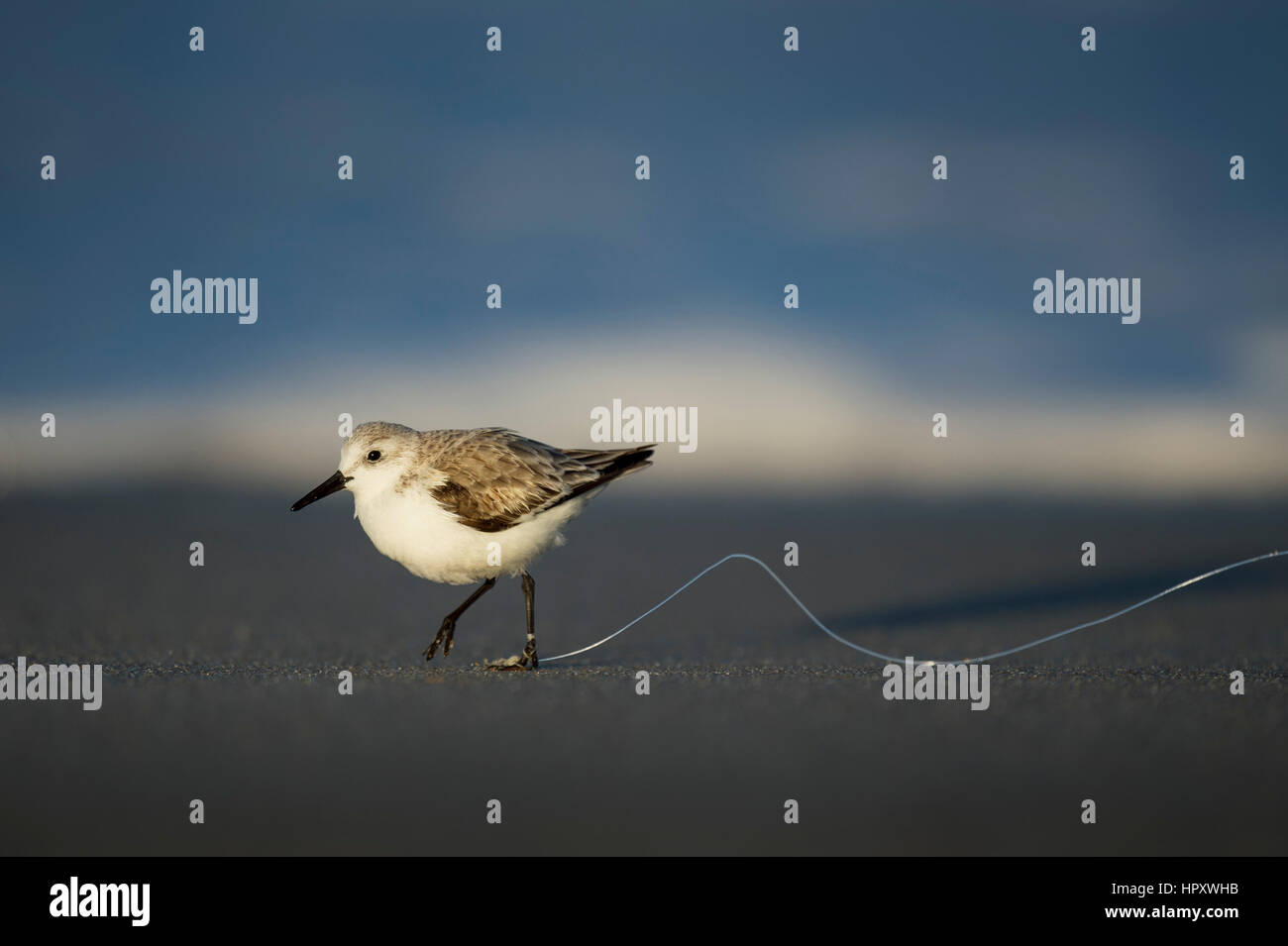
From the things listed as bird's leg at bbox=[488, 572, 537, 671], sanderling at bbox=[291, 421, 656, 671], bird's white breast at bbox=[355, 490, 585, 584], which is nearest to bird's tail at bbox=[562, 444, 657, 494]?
sanderling at bbox=[291, 421, 656, 671]

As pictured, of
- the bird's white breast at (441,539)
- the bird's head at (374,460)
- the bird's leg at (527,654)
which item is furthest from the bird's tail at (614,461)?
the bird's head at (374,460)

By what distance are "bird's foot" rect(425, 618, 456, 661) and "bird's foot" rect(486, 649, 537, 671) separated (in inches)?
15.5

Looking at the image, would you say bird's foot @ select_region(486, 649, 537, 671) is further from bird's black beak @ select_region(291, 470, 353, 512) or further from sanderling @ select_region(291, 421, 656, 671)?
bird's black beak @ select_region(291, 470, 353, 512)

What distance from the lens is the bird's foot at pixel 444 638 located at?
27.0 ft

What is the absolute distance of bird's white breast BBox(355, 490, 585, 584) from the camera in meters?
7.76

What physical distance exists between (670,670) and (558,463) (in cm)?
170

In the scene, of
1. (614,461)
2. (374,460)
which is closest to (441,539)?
(374,460)

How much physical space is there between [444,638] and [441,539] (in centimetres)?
115

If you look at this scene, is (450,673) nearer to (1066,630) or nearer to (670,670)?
(670,670)

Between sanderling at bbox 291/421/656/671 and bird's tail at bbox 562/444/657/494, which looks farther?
bird's tail at bbox 562/444/657/494

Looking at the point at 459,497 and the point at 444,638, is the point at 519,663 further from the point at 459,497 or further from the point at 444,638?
the point at 459,497

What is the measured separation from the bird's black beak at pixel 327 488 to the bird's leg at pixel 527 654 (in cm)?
145

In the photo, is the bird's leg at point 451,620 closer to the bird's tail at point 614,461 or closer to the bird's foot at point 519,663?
the bird's foot at point 519,663

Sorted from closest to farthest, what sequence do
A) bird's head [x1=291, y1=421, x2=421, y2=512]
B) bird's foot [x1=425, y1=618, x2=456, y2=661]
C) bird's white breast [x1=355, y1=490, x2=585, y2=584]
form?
bird's white breast [x1=355, y1=490, x2=585, y2=584] < bird's head [x1=291, y1=421, x2=421, y2=512] < bird's foot [x1=425, y1=618, x2=456, y2=661]
